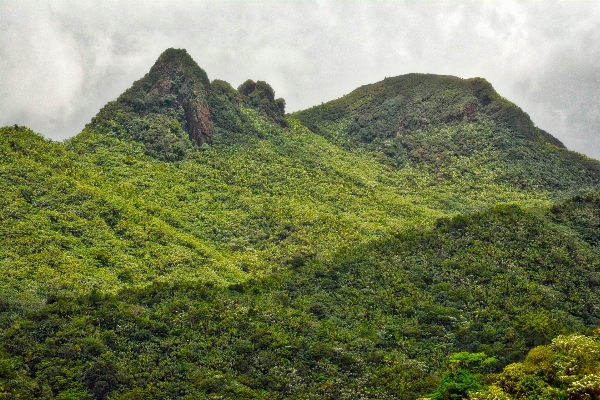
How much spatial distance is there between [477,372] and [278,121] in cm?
5213

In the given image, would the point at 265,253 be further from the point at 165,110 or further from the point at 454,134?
the point at 454,134

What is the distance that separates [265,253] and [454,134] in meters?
34.4

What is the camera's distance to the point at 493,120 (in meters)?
73.0

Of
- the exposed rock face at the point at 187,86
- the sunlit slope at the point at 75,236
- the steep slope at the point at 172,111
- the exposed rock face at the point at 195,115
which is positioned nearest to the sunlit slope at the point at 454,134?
the steep slope at the point at 172,111

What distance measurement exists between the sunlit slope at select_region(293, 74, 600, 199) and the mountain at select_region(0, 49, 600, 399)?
397 mm

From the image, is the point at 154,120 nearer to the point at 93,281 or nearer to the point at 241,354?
the point at 93,281

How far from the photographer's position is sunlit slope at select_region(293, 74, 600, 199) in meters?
64.7

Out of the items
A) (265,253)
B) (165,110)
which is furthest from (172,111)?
(265,253)

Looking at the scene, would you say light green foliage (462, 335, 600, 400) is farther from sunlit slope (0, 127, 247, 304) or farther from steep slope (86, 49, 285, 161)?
steep slope (86, 49, 285, 161)

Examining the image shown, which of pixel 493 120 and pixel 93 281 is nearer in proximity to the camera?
pixel 93 281

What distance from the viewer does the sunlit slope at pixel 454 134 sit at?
64688 mm

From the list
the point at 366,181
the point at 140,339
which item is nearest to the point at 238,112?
the point at 366,181

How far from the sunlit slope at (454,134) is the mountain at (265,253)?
397 mm

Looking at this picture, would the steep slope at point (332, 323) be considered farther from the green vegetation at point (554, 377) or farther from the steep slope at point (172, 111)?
the steep slope at point (172, 111)
